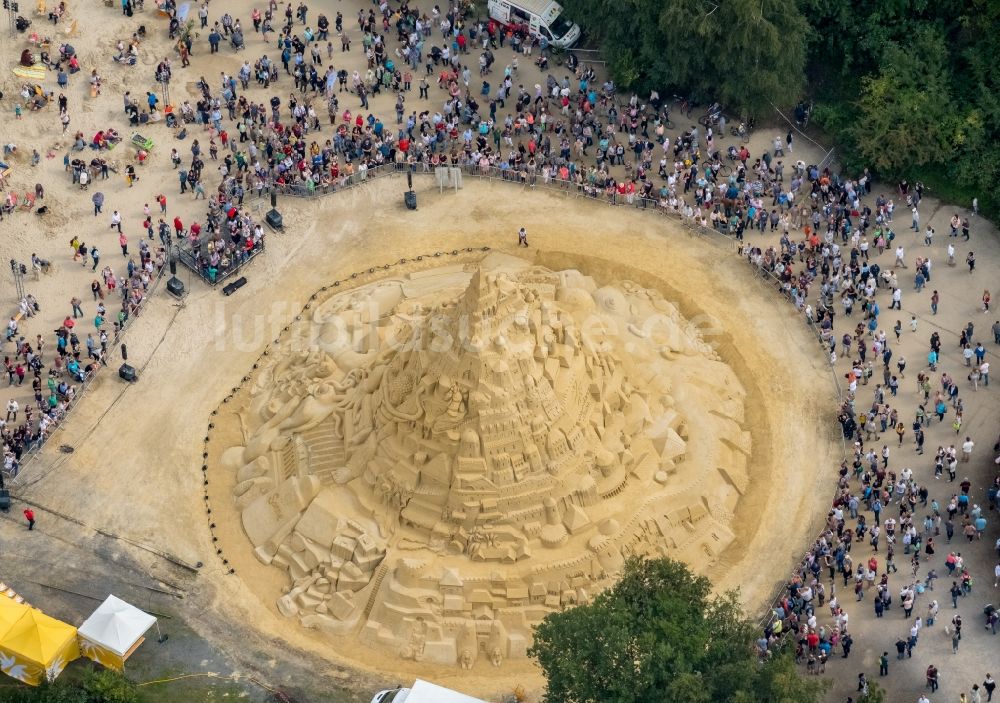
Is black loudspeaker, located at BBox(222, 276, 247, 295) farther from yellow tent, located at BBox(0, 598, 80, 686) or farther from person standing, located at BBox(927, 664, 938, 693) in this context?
person standing, located at BBox(927, 664, 938, 693)

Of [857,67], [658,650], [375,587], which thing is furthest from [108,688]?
[857,67]

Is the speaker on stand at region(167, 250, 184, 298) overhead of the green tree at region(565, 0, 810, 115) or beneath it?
beneath

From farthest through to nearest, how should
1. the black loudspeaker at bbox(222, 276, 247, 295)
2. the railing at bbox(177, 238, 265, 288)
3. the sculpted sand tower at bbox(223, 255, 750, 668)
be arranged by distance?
the railing at bbox(177, 238, 265, 288) < the black loudspeaker at bbox(222, 276, 247, 295) < the sculpted sand tower at bbox(223, 255, 750, 668)

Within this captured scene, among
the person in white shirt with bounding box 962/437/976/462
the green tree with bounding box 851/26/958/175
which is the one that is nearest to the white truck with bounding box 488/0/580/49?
the green tree with bounding box 851/26/958/175

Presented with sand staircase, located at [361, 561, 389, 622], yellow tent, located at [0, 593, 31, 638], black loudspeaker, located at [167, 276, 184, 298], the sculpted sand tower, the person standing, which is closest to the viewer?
yellow tent, located at [0, 593, 31, 638]

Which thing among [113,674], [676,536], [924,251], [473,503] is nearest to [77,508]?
[113,674]

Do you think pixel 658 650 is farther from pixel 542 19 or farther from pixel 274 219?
pixel 542 19

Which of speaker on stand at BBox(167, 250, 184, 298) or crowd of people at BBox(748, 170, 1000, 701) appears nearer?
crowd of people at BBox(748, 170, 1000, 701)
